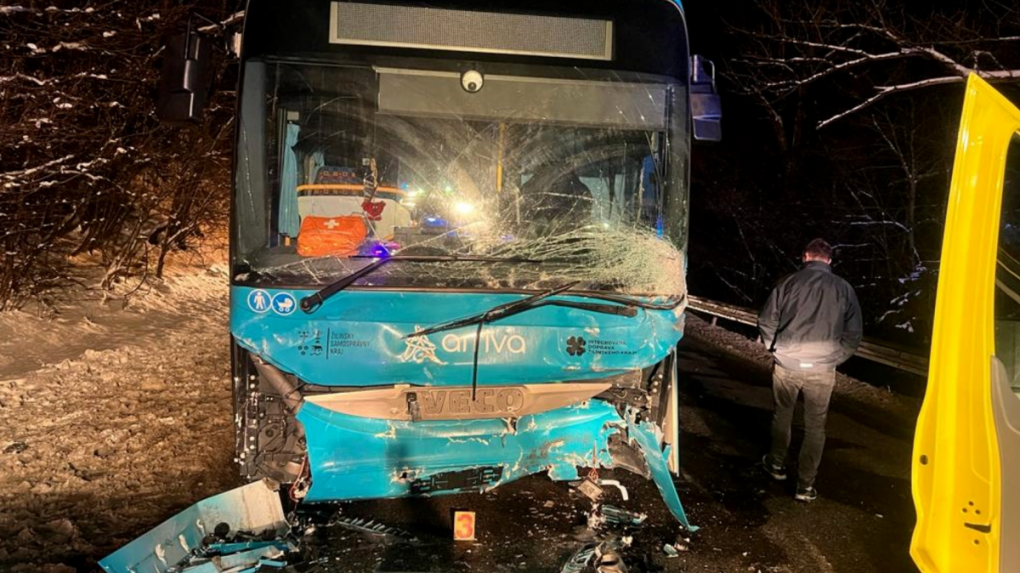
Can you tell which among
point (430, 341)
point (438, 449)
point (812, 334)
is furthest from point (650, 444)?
point (812, 334)

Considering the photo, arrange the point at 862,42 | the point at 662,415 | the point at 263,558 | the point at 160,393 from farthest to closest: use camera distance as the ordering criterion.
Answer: the point at 862,42 < the point at 160,393 < the point at 662,415 < the point at 263,558

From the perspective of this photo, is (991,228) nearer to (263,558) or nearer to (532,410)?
(532,410)

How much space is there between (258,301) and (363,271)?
60 centimetres

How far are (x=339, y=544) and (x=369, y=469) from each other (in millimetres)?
578

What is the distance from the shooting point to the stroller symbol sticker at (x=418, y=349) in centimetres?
389

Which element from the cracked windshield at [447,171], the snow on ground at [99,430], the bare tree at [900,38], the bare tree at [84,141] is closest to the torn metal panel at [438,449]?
the cracked windshield at [447,171]

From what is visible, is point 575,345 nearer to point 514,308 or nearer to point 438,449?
point 514,308

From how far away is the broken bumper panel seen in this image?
12.9 feet

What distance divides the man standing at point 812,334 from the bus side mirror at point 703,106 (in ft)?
4.93

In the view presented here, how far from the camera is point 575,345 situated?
4.03m

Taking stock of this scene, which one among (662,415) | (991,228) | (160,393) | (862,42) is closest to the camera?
(991,228)

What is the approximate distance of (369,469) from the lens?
397cm

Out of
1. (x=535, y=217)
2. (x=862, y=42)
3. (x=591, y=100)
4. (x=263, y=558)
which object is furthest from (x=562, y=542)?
(x=862, y=42)

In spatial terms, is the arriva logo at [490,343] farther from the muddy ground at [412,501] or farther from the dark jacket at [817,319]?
the dark jacket at [817,319]
